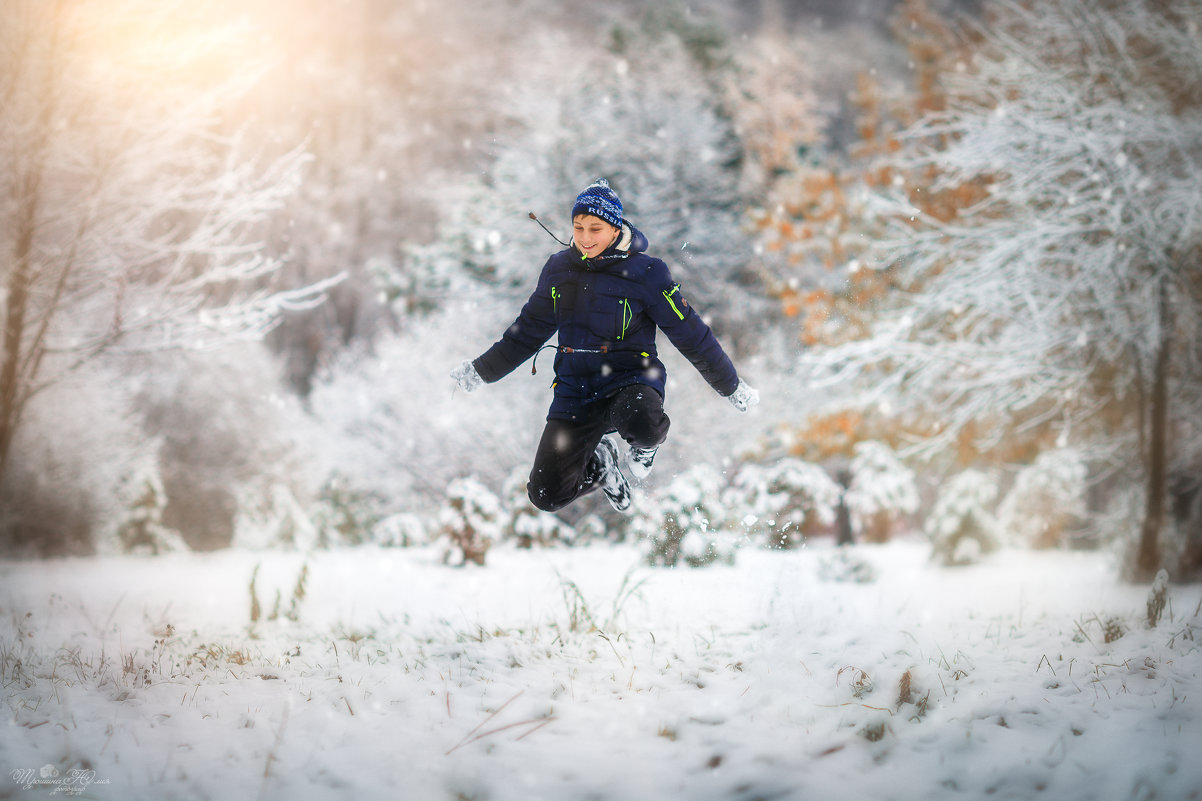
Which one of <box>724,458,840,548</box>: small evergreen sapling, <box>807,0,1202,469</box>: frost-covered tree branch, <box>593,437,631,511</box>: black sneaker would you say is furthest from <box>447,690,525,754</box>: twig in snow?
<box>724,458,840,548</box>: small evergreen sapling

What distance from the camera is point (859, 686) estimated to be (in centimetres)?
356

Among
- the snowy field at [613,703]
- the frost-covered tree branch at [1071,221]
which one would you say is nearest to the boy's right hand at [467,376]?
the snowy field at [613,703]

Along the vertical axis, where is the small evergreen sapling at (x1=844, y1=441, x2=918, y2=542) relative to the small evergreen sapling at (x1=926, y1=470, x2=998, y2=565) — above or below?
above

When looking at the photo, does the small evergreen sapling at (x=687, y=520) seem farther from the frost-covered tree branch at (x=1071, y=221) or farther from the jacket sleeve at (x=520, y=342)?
the jacket sleeve at (x=520, y=342)

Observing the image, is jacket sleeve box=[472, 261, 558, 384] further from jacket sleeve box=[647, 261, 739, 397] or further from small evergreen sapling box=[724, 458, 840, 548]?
small evergreen sapling box=[724, 458, 840, 548]

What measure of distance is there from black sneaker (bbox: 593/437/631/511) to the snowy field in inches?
33.6

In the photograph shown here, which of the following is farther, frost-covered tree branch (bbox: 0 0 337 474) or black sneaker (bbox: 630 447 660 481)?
frost-covered tree branch (bbox: 0 0 337 474)

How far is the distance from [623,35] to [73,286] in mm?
12920

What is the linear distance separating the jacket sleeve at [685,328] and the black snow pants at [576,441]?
32 cm

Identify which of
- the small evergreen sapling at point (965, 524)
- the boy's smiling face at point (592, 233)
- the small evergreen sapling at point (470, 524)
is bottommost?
the small evergreen sapling at point (965, 524)

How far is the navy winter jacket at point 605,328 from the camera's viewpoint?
137 inches

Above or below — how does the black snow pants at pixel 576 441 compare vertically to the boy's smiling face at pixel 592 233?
below

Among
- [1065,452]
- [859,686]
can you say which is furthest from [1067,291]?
[859,686]

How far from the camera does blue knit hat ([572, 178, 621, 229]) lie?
336 cm
